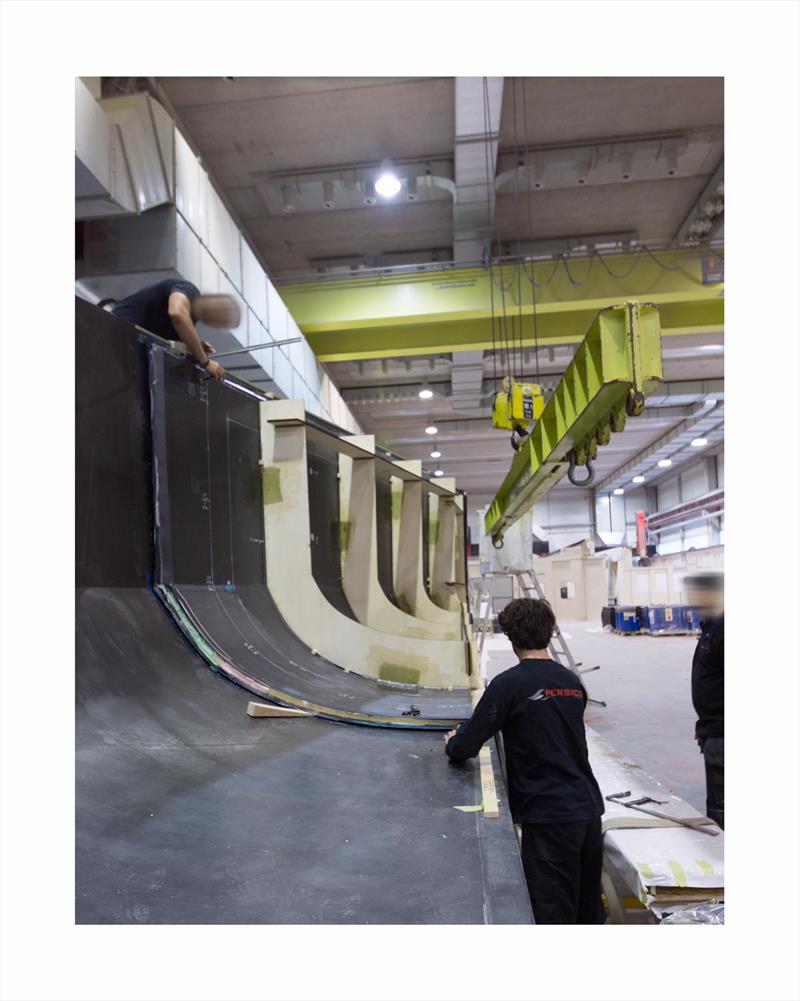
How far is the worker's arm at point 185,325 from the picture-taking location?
3.03 meters

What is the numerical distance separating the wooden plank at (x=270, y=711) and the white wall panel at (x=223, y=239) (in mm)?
3579

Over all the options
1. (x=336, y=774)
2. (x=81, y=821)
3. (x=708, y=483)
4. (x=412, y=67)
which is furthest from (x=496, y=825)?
(x=708, y=483)

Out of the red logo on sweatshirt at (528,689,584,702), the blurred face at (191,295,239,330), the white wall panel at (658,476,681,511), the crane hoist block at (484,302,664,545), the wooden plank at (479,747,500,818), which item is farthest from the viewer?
the white wall panel at (658,476,681,511)

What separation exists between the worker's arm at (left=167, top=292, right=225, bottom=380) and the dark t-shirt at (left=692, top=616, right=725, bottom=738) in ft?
8.36

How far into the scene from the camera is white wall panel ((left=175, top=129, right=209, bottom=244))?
14.1 feet

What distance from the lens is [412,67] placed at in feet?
5.51

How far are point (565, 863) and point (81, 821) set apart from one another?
4.14 ft

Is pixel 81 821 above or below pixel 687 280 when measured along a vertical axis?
below

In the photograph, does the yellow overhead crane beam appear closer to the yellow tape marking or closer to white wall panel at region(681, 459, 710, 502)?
the yellow tape marking

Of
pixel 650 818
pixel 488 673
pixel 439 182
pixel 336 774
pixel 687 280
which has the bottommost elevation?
pixel 488 673

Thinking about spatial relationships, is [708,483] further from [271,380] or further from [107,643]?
[107,643]

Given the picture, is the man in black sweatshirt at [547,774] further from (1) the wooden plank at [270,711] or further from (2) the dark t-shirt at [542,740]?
(1) the wooden plank at [270,711]

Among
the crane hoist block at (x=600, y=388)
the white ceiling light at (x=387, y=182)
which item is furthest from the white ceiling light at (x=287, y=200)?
the crane hoist block at (x=600, y=388)

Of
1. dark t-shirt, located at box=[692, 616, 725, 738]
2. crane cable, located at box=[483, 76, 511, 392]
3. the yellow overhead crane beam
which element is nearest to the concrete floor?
dark t-shirt, located at box=[692, 616, 725, 738]
